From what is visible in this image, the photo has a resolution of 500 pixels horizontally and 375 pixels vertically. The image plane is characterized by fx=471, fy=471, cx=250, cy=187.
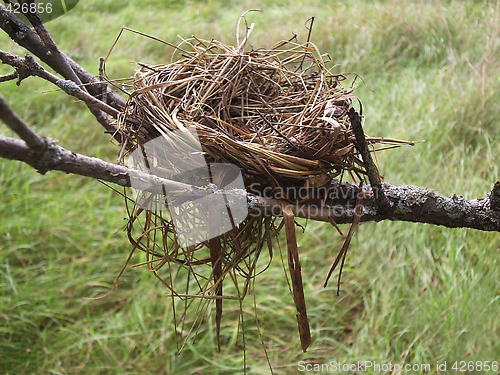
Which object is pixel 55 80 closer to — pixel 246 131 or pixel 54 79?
pixel 54 79

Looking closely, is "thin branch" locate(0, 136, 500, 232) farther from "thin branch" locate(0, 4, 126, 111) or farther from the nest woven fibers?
"thin branch" locate(0, 4, 126, 111)

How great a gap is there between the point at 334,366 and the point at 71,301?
102 cm

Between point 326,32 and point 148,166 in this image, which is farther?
point 326,32

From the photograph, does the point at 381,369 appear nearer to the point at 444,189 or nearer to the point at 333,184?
the point at 444,189

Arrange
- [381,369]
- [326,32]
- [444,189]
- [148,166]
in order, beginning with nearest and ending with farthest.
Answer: [148,166], [381,369], [444,189], [326,32]

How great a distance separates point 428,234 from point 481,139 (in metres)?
0.54

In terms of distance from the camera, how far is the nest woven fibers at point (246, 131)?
0.71 metres

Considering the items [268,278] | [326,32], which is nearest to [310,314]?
[268,278]

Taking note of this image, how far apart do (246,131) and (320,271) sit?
1199 millimetres

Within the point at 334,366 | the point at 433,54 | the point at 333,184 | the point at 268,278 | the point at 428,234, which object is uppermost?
the point at 433,54

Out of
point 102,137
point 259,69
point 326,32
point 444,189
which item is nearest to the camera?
point 259,69

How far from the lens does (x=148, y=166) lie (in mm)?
750

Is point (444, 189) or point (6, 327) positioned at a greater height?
point (444, 189)

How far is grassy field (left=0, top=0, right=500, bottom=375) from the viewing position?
1.59m
